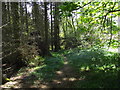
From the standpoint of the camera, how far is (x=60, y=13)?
17.4ft

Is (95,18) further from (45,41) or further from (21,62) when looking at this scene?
(45,41)

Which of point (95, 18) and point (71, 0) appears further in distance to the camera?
point (95, 18)

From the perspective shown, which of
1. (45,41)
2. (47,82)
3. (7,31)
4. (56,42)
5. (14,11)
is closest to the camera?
(47,82)

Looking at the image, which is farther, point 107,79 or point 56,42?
point 56,42

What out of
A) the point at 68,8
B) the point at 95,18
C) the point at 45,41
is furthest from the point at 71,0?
the point at 45,41

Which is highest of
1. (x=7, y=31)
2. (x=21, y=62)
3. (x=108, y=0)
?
(x=108, y=0)

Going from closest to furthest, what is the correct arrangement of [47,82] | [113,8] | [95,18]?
1. [113,8]
2. [95,18]
3. [47,82]

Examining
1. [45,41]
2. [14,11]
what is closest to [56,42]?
[45,41]

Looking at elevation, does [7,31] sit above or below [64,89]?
above

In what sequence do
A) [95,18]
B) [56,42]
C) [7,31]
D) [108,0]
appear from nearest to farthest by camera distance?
[108,0]
[95,18]
[7,31]
[56,42]

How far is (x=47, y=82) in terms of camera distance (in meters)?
6.65

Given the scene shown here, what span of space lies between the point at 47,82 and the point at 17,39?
20.0ft

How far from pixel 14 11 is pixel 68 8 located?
9.09 m

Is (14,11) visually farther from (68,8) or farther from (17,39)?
(68,8)
